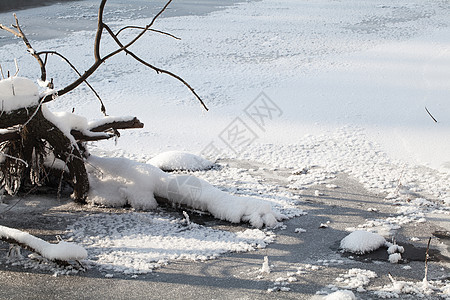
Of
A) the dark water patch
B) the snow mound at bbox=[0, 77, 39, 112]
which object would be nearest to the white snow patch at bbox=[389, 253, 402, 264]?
the dark water patch

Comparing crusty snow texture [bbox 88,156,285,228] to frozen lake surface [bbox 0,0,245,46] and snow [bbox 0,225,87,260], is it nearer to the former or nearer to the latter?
snow [bbox 0,225,87,260]

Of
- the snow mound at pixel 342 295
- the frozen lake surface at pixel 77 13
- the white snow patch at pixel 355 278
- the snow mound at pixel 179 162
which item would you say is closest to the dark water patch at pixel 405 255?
the white snow patch at pixel 355 278

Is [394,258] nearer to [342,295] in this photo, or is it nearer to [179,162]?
[342,295]

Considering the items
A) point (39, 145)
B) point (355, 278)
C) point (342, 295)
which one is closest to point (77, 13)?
point (39, 145)

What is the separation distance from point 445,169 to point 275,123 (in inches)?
63.9

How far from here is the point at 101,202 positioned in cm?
342

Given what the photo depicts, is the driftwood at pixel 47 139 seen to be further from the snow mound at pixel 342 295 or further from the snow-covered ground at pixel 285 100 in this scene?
the snow mound at pixel 342 295

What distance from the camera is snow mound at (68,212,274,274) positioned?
2.77 m

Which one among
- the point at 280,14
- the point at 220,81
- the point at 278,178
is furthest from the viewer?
the point at 280,14

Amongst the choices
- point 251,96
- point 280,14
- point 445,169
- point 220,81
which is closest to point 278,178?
point 445,169

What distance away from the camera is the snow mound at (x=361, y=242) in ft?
9.45

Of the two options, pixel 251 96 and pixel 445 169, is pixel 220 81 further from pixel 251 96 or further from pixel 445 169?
pixel 445 169

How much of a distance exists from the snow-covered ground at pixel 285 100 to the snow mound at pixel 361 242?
52 centimetres

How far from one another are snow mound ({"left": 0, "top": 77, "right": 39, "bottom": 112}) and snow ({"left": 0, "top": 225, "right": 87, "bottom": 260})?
69 centimetres
